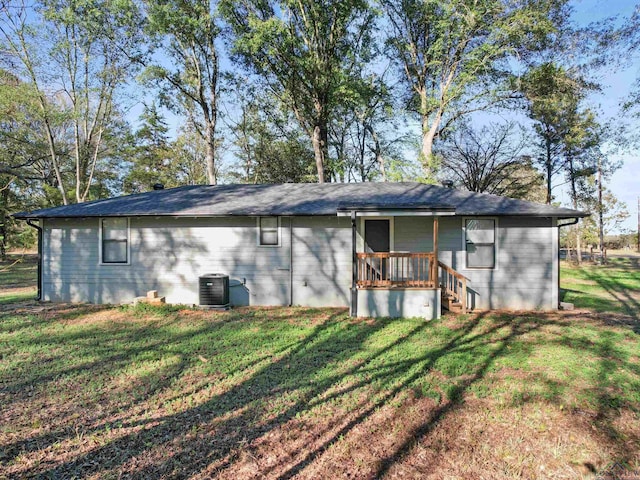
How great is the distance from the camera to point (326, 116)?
17172mm

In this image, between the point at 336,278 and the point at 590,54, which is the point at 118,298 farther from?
the point at 590,54

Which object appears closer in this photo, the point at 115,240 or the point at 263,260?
the point at 263,260

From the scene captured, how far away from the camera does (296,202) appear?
9055 mm

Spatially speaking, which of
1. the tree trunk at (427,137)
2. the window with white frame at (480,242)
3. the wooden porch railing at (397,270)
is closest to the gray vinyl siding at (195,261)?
the wooden porch railing at (397,270)

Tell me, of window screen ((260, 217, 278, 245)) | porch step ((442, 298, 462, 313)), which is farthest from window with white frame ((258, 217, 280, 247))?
porch step ((442, 298, 462, 313))

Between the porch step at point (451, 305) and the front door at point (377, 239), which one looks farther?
the front door at point (377, 239)

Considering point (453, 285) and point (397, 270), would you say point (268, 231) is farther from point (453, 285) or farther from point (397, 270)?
point (453, 285)

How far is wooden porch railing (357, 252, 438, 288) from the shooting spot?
24.1ft

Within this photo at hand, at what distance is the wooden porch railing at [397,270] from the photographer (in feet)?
24.1

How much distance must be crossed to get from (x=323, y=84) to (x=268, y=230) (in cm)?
1056

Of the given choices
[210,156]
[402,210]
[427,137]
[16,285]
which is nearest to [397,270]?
[402,210]

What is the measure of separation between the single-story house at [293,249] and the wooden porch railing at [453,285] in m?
0.03

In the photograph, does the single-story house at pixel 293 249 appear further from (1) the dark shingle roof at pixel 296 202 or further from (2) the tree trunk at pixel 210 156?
(2) the tree trunk at pixel 210 156

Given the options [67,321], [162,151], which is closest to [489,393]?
[67,321]
